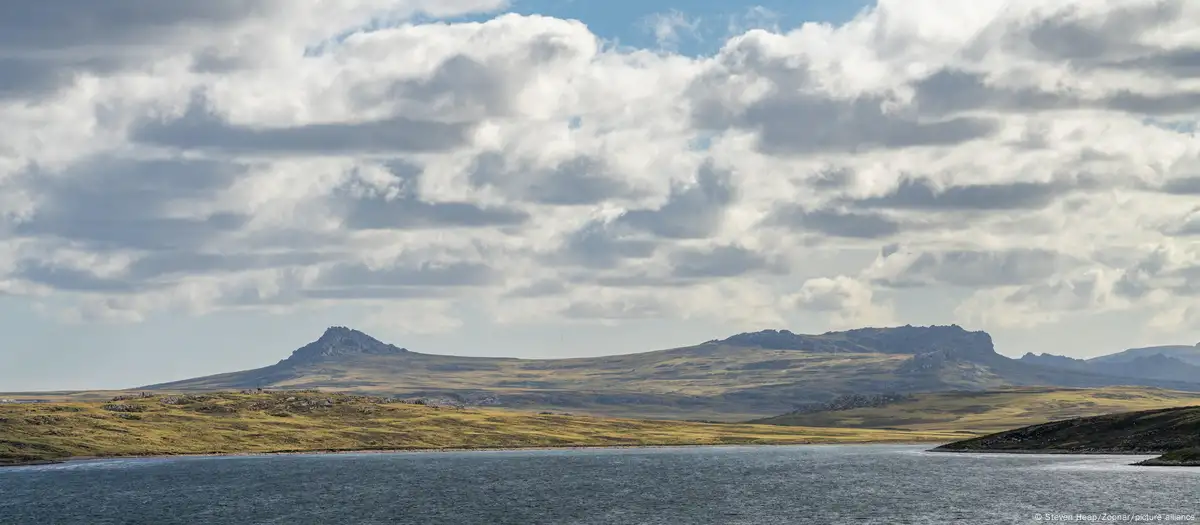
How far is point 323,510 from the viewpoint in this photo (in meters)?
185

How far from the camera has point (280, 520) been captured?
17150 cm

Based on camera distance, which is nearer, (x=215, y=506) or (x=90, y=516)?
(x=90, y=516)

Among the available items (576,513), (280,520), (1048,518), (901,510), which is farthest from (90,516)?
(1048,518)

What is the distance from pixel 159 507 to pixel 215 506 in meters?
7.20

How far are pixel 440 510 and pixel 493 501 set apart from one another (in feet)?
47.6

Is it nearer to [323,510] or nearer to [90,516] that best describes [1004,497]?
[323,510]

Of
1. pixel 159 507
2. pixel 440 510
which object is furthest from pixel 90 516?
pixel 440 510

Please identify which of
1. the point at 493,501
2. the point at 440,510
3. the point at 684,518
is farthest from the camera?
the point at 493,501

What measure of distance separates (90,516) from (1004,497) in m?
117

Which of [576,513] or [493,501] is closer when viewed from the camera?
[576,513]

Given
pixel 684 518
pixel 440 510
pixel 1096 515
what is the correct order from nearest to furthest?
pixel 1096 515, pixel 684 518, pixel 440 510

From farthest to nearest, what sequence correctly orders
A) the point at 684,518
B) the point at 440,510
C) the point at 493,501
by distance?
the point at 493,501
the point at 440,510
the point at 684,518

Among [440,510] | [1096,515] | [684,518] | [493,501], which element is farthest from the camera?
Answer: [493,501]

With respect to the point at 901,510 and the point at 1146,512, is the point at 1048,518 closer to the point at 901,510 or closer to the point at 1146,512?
the point at 1146,512
